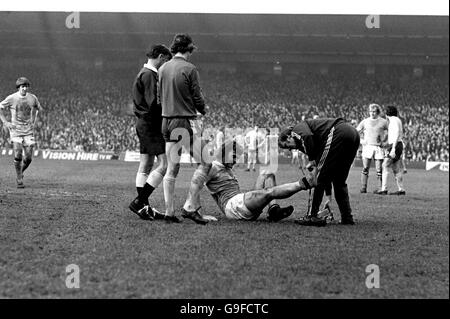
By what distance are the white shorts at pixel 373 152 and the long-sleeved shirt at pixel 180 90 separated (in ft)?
24.7

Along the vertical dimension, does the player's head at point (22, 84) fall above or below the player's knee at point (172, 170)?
above

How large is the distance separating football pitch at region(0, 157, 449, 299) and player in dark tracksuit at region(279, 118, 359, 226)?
425 millimetres

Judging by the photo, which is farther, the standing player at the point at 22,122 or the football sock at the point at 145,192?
the standing player at the point at 22,122

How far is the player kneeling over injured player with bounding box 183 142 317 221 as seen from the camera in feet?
22.7

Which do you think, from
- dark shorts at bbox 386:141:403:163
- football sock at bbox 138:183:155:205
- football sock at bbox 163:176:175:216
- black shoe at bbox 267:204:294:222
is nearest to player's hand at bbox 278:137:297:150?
black shoe at bbox 267:204:294:222

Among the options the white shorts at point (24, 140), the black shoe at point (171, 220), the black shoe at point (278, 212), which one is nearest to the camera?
the black shoe at point (171, 220)

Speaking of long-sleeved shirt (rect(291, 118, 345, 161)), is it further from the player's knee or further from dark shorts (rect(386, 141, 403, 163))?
dark shorts (rect(386, 141, 403, 163))

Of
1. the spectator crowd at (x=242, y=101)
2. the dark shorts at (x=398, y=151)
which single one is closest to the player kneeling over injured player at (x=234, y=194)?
the dark shorts at (x=398, y=151)

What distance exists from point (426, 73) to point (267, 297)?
1574 inches

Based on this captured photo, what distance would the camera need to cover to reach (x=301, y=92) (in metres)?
40.0

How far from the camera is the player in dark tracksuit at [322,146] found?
6.84 metres

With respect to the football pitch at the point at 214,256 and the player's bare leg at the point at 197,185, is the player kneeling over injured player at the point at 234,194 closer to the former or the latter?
the player's bare leg at the point at 197,185

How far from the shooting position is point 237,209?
283 inches

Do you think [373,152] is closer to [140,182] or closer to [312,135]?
[312,135]
